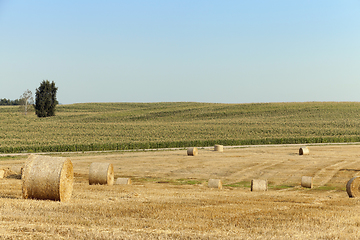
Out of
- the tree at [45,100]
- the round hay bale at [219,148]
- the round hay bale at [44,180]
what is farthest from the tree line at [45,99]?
the round hay bale at [44,180]

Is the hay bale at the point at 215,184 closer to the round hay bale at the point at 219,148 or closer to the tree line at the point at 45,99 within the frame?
the round hay bale at the point at 219,148

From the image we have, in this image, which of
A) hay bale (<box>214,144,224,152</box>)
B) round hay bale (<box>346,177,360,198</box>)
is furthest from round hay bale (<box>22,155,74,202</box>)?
hay bale (<box>214,144,224,152</box>)

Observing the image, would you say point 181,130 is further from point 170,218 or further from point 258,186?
point 170,218

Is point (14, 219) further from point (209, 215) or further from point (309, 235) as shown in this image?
point (309, 235)

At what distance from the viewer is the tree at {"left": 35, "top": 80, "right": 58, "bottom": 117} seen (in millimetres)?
112719

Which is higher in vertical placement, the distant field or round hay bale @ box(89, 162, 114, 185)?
the distant field

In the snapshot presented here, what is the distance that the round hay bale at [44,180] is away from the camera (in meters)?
12.7

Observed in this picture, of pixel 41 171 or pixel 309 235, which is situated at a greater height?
pixel 41 171

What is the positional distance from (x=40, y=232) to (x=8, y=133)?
60.0 metres

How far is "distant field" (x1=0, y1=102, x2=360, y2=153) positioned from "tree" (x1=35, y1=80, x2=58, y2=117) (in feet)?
24.6

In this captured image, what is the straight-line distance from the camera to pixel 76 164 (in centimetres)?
3334

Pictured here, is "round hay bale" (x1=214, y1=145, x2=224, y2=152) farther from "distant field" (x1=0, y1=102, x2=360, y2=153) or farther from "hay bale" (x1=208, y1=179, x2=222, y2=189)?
"hay bale" (x1=208, y1=179, x2=222, y2=189)

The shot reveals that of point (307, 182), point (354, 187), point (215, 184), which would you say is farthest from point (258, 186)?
point (354, 187)

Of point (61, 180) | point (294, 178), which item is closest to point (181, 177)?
point (294, 178)
